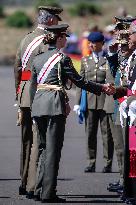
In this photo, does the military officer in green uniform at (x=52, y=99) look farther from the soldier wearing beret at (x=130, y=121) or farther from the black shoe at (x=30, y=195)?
the soldier wearing beret at (x=130, y=121)

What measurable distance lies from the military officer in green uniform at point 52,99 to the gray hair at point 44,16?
481 mm

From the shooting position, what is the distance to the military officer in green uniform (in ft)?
35.2

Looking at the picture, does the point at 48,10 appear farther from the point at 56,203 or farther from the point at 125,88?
the point at 56,203

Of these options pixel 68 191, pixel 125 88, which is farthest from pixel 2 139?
pixel 125 88

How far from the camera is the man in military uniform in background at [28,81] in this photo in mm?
11219

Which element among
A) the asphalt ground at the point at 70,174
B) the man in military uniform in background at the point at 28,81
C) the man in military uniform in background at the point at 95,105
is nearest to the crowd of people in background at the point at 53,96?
the man in military uniform in background at the point at 28,81

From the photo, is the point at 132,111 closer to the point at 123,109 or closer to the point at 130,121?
the point at 130,121

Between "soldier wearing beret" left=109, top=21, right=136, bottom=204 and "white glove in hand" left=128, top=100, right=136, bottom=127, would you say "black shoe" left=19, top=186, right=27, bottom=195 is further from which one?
"white glove in hand" left=128, top=100, right=136, bottom=127

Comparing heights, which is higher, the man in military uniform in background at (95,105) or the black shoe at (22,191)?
the man in military uniform in background at (95,105)

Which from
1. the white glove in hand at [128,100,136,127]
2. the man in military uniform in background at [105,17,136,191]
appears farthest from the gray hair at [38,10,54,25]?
the white glove in hand at [128,100,136,127]

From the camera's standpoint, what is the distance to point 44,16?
11266 mm

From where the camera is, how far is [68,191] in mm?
11750

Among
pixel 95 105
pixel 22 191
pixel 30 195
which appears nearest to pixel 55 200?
pixel 30 195

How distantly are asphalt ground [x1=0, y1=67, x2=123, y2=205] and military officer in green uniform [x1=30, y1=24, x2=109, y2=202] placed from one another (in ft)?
1.24
